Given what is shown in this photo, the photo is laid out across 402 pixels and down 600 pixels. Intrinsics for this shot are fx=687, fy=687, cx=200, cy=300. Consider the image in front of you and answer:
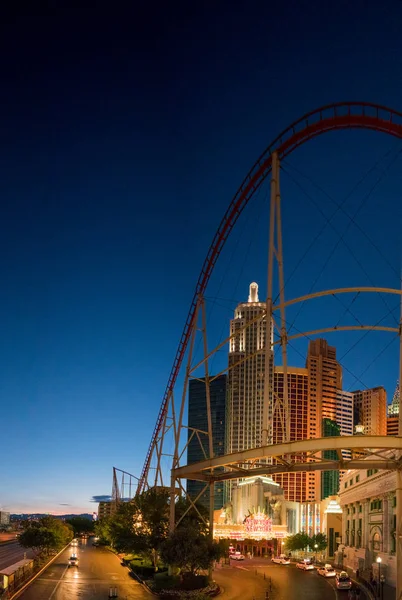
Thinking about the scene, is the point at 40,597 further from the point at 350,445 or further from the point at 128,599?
the point at 350,445

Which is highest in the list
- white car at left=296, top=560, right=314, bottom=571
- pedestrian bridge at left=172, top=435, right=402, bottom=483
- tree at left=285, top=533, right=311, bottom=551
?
pedestrian bridge at left=172, top=435, right=402, bottom=483

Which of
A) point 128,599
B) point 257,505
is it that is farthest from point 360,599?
point 257,505

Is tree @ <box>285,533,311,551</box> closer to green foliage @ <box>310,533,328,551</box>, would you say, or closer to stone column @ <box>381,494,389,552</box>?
green foliage @ <box>310,533,328,551</box>

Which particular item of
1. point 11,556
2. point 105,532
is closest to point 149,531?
point 11,556

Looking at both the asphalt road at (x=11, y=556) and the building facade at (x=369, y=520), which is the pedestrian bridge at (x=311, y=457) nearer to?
the building facade at (x=369, y=520)

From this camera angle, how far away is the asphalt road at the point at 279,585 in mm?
46781

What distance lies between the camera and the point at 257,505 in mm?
151875

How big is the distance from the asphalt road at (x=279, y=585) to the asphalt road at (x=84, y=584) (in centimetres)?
692

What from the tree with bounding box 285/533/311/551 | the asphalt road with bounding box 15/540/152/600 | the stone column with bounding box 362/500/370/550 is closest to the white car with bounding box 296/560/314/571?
the stone column with bounding box 362/500/370/550

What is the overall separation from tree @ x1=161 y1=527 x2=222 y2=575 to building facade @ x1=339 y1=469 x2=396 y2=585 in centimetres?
1559

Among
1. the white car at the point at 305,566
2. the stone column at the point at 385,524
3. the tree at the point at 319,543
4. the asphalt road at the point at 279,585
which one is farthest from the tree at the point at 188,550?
the tree at the point at 319,543

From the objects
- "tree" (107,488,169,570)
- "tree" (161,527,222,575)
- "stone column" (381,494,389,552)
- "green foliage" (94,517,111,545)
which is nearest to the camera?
"tree" (161,527,222,575)

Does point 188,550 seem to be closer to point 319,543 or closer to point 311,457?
point 311,457

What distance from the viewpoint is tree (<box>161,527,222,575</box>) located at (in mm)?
47438
